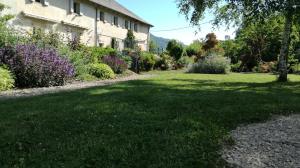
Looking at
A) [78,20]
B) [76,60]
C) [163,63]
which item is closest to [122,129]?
[76,60]

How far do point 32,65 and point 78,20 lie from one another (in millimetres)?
16558

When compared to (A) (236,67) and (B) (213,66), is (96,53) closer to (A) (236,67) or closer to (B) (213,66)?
(B) (213,66)

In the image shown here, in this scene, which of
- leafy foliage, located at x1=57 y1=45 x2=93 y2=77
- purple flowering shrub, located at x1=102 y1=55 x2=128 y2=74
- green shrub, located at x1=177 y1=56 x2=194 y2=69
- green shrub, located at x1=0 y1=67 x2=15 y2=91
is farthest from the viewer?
green shrub, located at x1=177 y1=56 x2=194 y2=69

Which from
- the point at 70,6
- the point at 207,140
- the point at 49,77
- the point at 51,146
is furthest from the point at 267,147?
the point at 70,6

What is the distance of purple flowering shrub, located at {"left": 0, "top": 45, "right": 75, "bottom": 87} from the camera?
13320 mm

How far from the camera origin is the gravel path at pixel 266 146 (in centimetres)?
513

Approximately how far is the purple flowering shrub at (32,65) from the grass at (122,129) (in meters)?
4.48

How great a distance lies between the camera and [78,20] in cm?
2934

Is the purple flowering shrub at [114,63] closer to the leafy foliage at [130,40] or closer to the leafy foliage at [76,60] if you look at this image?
the leafy foliage at [76,60]

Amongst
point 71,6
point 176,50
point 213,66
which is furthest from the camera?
point 176,50

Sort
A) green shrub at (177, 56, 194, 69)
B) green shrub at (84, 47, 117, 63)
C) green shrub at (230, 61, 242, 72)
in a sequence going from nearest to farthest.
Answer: green shrub at (84, 47, 117, 63), green shrub at (230, 61, 242, 72), green shrub at (177, 56, 194, 69)

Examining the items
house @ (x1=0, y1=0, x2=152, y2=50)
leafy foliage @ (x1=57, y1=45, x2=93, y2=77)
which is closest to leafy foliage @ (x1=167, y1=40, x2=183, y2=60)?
house @ (x1=0, y1=0, x2=152, y2=50)

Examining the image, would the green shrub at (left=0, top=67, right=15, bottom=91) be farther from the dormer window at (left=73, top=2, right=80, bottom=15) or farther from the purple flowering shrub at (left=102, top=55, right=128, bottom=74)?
the dormer window at (left=73, top=2, right=80, bottom=15)

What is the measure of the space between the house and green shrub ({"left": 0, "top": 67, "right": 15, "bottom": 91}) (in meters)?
7.54
